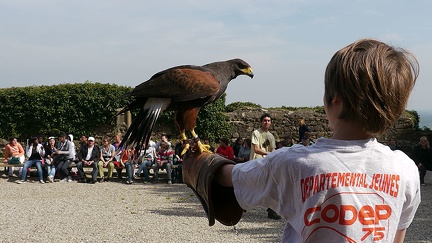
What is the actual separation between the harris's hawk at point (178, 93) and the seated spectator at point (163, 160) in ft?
27.0

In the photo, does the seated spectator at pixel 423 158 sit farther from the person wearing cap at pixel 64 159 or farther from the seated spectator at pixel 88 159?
the person wearing cap at pixel 64 159

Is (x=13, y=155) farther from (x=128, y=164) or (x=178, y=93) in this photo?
A: (x=178, y=93)

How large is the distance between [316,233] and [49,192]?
9868 millimetres

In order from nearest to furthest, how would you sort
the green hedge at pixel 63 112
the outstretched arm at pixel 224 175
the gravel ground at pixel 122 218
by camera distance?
the outstretched arm at pixel 224 175 < the gravel ground at pixel 122 218 < the green hedge at pixel 63 112

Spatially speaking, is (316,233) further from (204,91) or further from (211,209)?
(204,91)

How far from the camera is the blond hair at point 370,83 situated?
3.82ft

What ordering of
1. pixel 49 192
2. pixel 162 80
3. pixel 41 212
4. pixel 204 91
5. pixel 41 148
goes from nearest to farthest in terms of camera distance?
pixel 204 91, pixel 162 80, pixel 41 212, pixel 49 192, pixel 41 148

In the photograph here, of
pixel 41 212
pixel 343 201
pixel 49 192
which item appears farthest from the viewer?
pixel 49 192

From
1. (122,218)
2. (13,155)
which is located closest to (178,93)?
(122,218)

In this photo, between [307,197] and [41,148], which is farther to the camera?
[41,148]

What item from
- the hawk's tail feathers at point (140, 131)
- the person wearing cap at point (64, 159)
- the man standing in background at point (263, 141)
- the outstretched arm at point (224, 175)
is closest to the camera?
the outstretched arm at point (224, 175)

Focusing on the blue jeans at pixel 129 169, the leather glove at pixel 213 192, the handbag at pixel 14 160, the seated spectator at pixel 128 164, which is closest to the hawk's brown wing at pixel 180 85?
the leather glove at pixel 213 192

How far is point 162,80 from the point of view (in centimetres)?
385

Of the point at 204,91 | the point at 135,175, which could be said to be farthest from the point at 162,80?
the point at 135,175
